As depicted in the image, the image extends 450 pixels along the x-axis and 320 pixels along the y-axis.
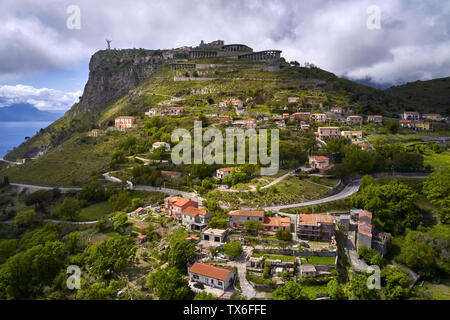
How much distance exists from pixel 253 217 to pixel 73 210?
76.3ft

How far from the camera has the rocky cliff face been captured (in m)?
116

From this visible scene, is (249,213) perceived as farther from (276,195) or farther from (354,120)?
(354,120)

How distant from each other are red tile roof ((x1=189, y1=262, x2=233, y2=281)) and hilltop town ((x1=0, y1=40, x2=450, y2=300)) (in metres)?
0.10

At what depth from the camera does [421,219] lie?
28.2 metres

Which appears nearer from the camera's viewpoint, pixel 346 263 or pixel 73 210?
pixel 346 263

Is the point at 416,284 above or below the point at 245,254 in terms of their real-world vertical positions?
below

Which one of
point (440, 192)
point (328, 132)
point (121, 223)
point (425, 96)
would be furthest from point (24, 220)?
point (425, 96)

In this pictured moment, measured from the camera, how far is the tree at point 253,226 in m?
25.4

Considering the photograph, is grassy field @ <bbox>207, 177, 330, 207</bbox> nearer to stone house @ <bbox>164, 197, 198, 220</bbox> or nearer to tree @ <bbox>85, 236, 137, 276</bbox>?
stone house @ <bbox>164, 197, 198, 220</bbox>

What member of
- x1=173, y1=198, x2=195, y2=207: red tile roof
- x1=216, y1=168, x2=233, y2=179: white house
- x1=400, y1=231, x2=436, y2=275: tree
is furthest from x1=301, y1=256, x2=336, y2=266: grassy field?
x1=216, y1=168, x2=233, y2=179: white house

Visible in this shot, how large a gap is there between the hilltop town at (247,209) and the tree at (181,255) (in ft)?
0.35

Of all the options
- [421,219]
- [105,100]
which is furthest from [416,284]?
[105,100]

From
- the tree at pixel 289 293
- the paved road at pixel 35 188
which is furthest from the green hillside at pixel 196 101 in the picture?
the tree at pixel 289 293

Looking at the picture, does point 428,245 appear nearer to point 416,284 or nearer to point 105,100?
point 416,284
